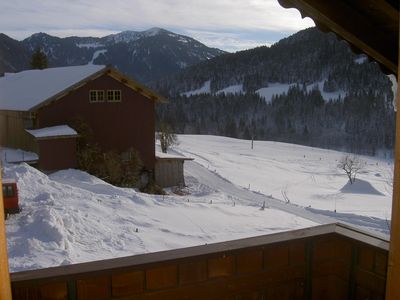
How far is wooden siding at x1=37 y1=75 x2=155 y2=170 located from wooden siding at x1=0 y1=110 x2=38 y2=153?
121cm

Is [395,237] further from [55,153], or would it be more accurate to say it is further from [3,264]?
[55,153]

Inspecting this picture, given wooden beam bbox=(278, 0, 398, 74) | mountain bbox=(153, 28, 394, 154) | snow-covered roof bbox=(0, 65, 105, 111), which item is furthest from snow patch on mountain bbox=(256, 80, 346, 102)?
wooden beam bbox=(278, 0, 398, 74)

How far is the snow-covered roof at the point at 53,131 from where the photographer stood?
19.5 metres

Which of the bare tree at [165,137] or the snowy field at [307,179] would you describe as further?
the bare tree at [165,137]

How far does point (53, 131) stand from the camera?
19938 mm

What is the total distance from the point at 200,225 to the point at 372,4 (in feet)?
34.8

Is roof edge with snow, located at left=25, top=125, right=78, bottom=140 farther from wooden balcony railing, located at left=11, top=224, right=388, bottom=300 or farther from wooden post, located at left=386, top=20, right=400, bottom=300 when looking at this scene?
wooden post, located at left=386, top=20, right=400, bottom=300

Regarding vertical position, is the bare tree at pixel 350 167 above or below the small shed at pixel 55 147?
below

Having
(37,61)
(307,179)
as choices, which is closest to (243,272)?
(307,179)

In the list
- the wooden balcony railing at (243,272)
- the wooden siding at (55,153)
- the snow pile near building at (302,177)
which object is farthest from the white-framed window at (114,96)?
the wooden balcony railing at (243,272)

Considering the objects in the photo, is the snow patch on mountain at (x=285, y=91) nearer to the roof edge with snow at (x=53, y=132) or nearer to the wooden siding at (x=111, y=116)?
the wooden siding at (x=111, y=116)

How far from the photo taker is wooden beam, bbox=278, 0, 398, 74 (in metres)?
2.23

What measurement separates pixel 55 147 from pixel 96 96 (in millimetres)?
3938

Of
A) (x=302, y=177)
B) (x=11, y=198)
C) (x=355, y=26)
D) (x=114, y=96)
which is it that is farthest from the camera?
(x=302, y=177)
